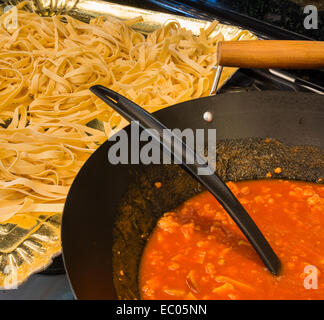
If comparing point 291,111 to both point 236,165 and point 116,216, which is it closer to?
point 236,165

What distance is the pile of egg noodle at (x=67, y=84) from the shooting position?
171cm

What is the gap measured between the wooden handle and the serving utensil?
1.95 ft

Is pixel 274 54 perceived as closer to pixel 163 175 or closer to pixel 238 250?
pixel 163 175

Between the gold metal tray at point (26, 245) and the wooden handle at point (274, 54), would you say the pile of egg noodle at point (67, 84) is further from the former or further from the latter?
the wooden handle at point (274, 54)

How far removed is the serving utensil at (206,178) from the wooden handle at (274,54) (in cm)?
60

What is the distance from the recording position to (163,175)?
1.51 m

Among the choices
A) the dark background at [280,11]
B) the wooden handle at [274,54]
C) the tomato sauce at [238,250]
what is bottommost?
the tomato sauce at [238,250]

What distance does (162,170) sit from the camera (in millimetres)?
1506

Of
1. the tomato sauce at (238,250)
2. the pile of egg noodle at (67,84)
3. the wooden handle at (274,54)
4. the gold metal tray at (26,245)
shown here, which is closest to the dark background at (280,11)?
the pile of egg noodle at (67,84)
